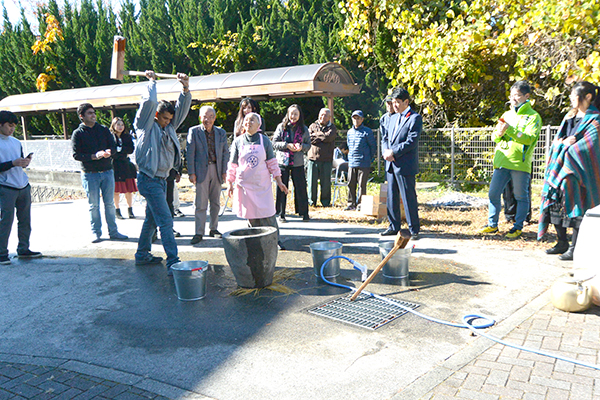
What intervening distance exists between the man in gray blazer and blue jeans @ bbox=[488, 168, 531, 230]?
3.92m

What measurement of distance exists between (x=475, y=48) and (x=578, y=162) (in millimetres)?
6977

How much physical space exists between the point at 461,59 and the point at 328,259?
8573 mm

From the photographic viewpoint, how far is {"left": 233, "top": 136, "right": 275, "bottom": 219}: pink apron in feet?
19.7

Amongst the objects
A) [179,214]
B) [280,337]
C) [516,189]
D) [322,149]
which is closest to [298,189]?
[322,149]

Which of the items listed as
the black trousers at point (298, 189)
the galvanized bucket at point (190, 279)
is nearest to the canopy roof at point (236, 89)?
the black trousers at point (298, 189)

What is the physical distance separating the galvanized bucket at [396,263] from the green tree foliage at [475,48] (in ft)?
19.8

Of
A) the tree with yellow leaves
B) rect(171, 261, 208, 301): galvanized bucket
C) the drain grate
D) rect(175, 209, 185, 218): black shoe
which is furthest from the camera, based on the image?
the tree with yellow leaves

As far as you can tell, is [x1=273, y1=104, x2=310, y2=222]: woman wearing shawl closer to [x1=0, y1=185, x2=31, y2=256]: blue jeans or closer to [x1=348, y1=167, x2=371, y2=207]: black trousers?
[x1=348, y1=167, x2=371, y2=207]: black trousers

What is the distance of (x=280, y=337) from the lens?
3.91 meters

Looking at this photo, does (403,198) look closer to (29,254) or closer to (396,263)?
(396,263)

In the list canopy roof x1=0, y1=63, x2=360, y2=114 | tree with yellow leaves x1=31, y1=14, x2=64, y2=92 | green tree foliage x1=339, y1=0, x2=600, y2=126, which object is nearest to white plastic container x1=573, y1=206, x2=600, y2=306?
green tree foliage x1=339, y1=0, x2=600, y2=126

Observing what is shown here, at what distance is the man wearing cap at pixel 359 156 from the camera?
9898 mm

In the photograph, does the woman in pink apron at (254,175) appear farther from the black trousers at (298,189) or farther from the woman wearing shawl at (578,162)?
the woman wearing shawl at (578,162)

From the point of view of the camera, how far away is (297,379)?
127 inches
